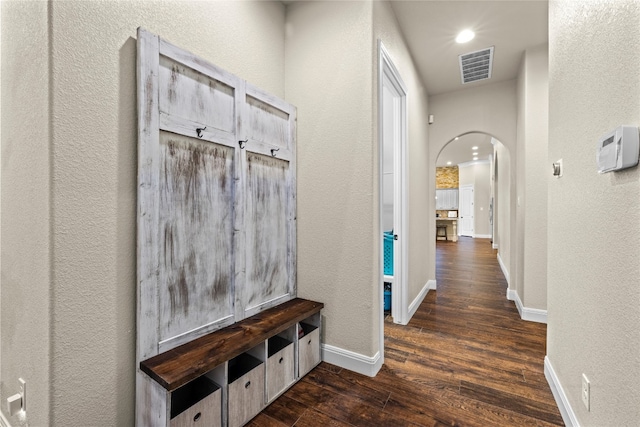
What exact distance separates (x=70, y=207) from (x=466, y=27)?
3.33 meters

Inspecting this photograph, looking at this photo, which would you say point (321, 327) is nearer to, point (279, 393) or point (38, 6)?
point (279, 393)

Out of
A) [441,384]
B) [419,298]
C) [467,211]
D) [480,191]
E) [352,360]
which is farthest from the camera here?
[467,211]

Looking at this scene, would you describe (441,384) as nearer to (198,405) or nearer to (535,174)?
(198,405)

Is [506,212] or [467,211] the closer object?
[506,212]

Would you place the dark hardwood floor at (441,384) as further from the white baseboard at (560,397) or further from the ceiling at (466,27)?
the ceiling at (466,27)

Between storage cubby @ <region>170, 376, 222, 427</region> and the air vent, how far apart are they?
3827 mm

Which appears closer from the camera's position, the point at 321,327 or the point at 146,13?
the point at 146,13

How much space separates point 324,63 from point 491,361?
8.63 feet

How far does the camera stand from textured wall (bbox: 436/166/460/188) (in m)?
11.4

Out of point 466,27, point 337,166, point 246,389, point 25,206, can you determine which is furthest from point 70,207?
point 466,27

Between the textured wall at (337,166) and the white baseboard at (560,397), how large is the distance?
107 cm

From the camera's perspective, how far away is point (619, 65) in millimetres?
991

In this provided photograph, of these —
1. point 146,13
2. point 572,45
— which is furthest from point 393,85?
point 146,13

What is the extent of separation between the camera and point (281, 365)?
1.81m
